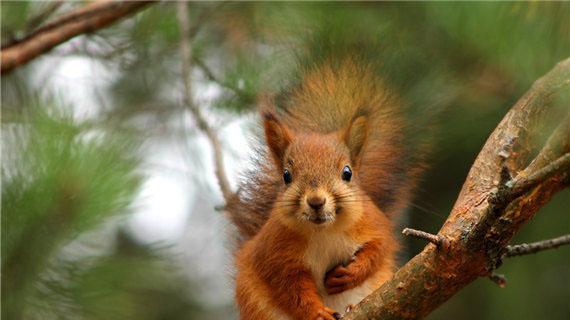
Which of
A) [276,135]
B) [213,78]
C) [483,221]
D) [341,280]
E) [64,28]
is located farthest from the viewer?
[213,78]

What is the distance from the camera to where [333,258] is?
7.39ft

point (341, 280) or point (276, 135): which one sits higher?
point (276, 135)

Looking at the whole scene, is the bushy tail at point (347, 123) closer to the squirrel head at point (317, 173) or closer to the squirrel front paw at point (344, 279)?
the squirrel head at point (317, 173)

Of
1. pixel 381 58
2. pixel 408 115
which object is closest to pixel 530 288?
pixel 408 115

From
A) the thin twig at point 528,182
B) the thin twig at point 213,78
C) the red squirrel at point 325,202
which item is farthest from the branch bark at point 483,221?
the thin twig at point 213,78

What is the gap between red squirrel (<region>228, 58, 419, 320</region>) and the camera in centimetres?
221

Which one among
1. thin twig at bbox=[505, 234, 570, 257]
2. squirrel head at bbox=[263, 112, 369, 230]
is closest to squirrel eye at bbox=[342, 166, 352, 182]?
squirrel head at bbox=[263, 112, 369, 230]

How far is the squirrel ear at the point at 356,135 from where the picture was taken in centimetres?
239

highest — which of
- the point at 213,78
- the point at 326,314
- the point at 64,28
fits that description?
the point at 64,28

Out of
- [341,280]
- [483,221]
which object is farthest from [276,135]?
[483,221]

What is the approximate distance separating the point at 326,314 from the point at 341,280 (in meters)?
0.10

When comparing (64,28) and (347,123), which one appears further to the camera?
(64,28)

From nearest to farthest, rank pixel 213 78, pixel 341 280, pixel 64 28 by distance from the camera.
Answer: pixel 341 280 → pixel 64 28 → pixel 213 78

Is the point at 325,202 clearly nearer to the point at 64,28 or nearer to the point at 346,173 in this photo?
the point at 346,173
